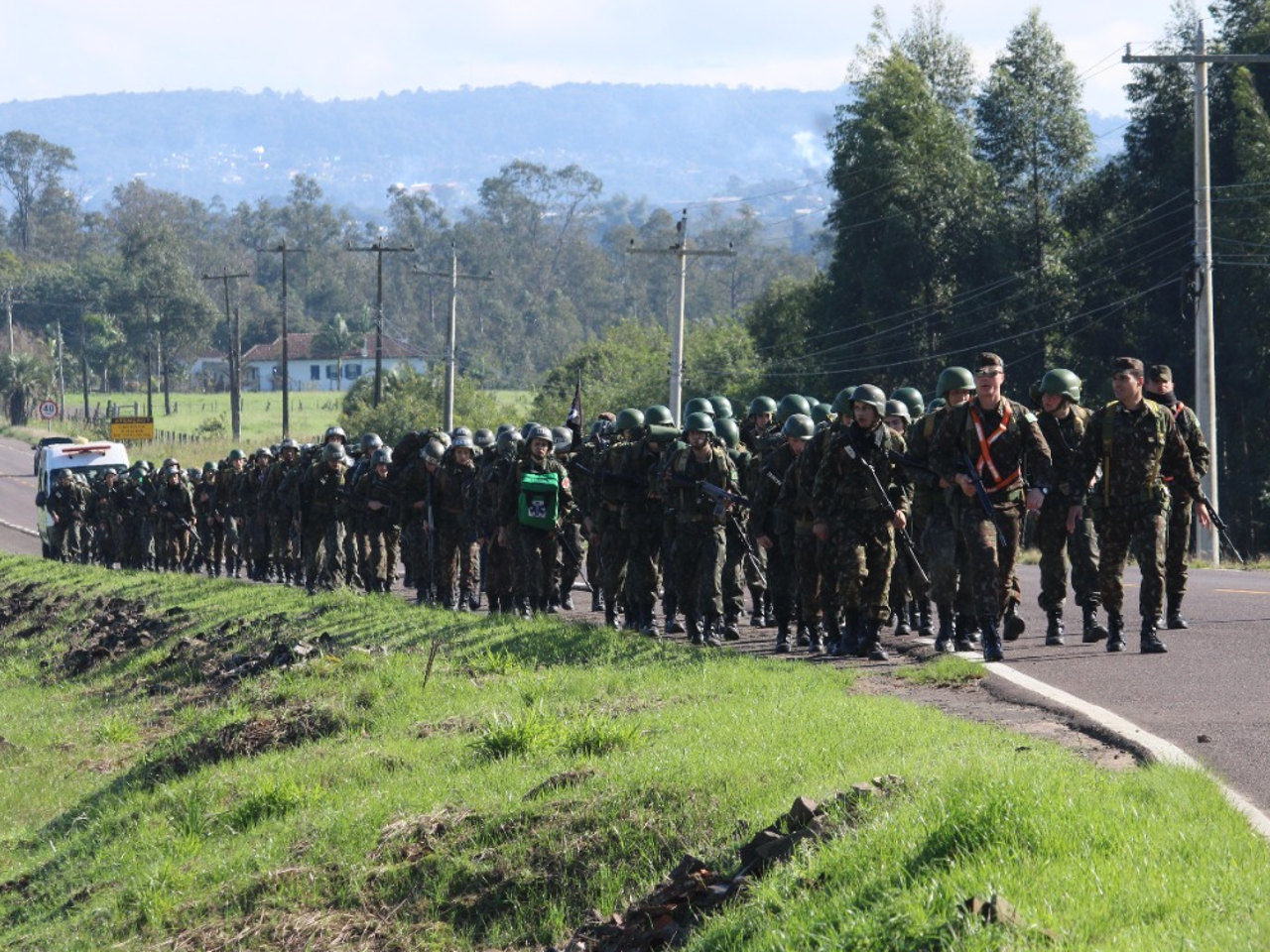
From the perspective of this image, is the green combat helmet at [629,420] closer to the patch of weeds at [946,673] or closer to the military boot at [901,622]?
the military boot at [901,622]

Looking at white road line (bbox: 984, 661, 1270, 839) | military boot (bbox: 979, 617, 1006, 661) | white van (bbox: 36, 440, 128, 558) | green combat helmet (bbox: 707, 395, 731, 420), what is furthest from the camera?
white van (bbox: 36, 440, 128, 558)

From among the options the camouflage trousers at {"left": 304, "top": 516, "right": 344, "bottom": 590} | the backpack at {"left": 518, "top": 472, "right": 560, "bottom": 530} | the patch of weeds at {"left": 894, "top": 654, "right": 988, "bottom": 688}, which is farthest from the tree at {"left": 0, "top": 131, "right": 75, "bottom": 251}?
the patch of weeds at {"left": 894, "top": 654, "right": 988, "bottom": 688}

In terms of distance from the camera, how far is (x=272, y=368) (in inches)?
5212

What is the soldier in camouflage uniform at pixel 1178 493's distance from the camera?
13.7 meters

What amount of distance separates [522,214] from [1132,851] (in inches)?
6401

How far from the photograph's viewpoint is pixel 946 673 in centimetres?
1226

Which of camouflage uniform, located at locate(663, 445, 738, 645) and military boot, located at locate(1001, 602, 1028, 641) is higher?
camouflage uniform, located at locate(663, 445, 738, 645)

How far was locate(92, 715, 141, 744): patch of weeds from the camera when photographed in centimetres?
1617

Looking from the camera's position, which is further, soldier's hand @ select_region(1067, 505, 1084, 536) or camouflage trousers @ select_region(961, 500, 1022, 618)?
soldier's hand @ select_region(1067, 505, 1084, 536)

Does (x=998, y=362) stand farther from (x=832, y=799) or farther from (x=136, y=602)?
(x=136, y=602)

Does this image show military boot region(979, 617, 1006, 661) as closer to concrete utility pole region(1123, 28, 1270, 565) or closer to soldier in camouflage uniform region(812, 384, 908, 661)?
soldier in camouflage uniform region(812, 384, 908, 661)

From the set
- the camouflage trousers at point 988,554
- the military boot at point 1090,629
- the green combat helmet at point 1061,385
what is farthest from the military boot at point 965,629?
the green combat helmet at point 1061,385

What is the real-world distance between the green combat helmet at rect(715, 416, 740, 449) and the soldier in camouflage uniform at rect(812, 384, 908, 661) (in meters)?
3.43

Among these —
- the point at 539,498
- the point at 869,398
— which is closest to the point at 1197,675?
the point at 869,398
